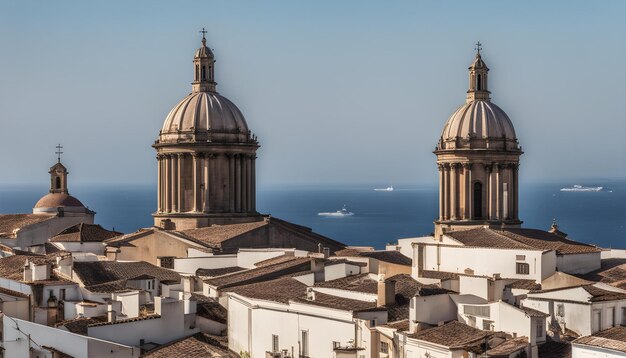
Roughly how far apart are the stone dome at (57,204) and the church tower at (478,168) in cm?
2198

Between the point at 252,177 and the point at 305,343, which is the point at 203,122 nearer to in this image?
the point at 252,177

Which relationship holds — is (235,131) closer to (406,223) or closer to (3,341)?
(3,341)

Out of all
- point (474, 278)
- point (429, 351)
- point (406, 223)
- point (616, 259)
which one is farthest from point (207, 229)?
point (406, 223)

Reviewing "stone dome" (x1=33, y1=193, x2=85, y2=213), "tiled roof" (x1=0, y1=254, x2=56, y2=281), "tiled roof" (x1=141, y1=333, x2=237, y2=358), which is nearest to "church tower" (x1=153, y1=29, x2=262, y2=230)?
"stone dome" (x1=33, y1=193, x2=85, y2=213)

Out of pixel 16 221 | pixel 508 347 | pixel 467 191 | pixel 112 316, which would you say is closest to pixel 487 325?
pixel 508 347

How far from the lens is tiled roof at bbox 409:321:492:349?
1218 inches

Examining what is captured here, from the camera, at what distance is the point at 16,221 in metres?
66.1

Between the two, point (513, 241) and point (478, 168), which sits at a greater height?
point (478, 168)

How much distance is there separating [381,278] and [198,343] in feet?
18.2

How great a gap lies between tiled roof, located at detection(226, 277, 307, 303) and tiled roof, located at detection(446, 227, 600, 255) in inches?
257

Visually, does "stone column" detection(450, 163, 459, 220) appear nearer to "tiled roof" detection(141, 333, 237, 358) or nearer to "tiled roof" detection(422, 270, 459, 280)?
"tiled roof" detection(422, 270, 459, 280)

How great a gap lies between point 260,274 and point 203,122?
17.3 metres

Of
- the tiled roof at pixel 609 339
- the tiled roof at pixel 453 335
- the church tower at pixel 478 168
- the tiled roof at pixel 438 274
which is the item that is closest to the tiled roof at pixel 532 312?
the tiled roof at pixel 453 335

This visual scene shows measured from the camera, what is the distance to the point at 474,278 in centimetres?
3697
